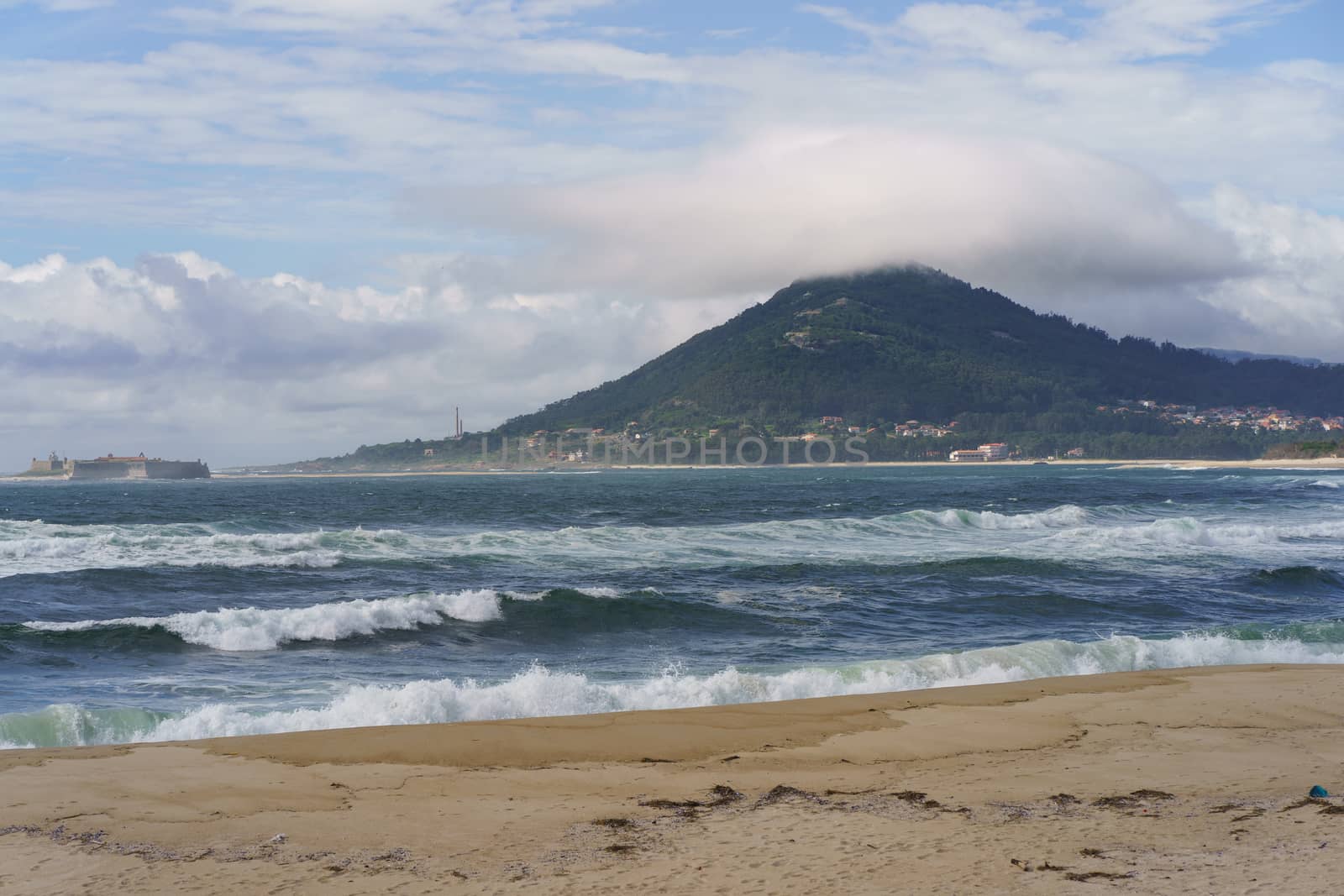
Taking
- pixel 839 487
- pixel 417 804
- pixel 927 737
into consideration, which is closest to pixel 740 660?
pixel 927 737

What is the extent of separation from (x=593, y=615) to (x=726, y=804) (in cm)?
1388

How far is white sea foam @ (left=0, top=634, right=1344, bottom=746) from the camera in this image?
12.6 meters

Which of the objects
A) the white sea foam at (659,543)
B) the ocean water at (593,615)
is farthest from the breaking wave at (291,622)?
the white sea foam at (659,543)

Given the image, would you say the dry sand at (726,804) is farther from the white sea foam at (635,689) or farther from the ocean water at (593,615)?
the ocean water at (593,615)

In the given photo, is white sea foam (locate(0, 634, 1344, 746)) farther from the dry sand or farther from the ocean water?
the dry sand

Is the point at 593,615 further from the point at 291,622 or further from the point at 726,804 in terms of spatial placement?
the point at 726,804

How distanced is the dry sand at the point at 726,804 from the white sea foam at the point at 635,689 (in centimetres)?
143

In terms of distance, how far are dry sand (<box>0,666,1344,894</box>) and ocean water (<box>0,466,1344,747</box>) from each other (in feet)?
6.86

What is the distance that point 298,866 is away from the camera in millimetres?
7305

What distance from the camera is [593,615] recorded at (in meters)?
22.5

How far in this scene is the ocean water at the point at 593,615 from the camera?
14.7m

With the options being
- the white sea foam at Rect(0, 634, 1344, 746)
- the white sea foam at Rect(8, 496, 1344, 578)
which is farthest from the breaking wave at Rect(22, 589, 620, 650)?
the white sea foam at Rect(8, 496, 1344, 578)

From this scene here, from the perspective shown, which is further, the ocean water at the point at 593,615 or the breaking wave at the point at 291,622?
the breaking wave at the point at 291,622

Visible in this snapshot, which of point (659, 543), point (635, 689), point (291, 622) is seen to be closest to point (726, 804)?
point (635, 689)
